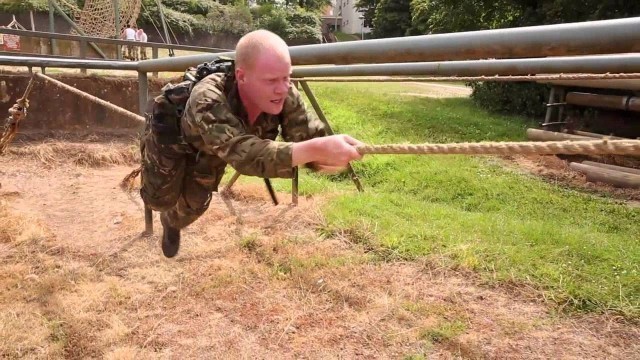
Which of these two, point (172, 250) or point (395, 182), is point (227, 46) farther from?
point (172, 250)

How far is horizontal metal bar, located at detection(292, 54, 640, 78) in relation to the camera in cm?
252

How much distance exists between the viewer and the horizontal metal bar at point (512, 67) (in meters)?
2.52

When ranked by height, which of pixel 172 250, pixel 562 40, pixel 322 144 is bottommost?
pixel 172 250

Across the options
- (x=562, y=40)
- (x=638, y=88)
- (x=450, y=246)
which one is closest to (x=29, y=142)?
(x=450, y=246)

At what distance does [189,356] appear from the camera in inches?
105

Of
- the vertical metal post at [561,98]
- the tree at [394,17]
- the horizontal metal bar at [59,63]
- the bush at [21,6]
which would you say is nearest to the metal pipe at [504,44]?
the horizontal metal bar at [59,63]

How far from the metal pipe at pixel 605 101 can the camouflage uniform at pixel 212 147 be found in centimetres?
604

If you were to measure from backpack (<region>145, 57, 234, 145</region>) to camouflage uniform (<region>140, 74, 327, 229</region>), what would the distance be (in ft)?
0.07

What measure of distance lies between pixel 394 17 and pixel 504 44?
93.0 ft

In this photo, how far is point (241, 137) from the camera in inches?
76.4

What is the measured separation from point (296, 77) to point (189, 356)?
180 centimetres

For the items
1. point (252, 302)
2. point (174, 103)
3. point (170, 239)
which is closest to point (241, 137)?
point (174, 103)

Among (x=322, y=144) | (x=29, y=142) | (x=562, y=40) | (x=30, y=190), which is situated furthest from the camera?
(x=29, y=142)

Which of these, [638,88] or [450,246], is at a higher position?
[638,88]
